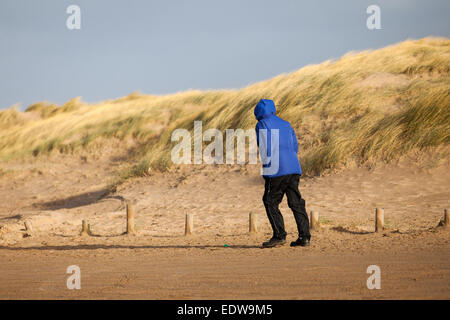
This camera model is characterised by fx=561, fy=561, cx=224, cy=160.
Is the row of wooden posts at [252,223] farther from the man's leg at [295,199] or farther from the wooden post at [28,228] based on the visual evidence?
the man's leg at [295,199]

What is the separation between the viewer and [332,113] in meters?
15.5

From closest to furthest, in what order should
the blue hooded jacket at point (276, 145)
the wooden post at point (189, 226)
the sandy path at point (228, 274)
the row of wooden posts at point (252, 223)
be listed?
the sandy path at point (228, 274) → the blue hooded jacket at point (276, 145) → the row of wooden posts at point (252, 223) → the wooden post at point (189, 226)

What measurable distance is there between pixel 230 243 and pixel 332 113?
27.2 ft

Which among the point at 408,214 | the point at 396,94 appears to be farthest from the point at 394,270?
the point at 396,94

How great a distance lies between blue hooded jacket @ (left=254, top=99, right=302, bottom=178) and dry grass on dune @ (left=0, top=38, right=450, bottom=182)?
6.44 meters

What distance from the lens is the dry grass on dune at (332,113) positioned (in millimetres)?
13273

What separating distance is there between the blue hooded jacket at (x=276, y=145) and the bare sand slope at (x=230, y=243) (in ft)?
3.45

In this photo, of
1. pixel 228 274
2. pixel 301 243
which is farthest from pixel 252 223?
pixel 228 274

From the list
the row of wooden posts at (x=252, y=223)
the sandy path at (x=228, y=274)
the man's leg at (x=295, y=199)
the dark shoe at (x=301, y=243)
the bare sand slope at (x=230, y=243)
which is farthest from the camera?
the row of wooden posts at (x=252, y=223)

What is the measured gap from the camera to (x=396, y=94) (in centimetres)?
1516

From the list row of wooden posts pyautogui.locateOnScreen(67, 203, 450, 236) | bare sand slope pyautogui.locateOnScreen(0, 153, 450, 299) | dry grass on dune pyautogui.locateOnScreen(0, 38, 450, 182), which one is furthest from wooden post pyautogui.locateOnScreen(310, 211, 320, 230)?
dry grass on dune pyautogui.locateOnScreen(0, 38, 450, 182)

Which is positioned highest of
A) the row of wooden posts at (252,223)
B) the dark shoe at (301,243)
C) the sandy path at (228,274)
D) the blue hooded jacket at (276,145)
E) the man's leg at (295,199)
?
the blue hooded jacket at (276,145)

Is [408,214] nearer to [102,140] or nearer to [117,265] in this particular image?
[117,265]

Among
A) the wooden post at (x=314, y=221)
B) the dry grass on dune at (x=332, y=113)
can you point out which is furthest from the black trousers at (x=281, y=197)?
the dry grass on dune at (x=332, y=113)
